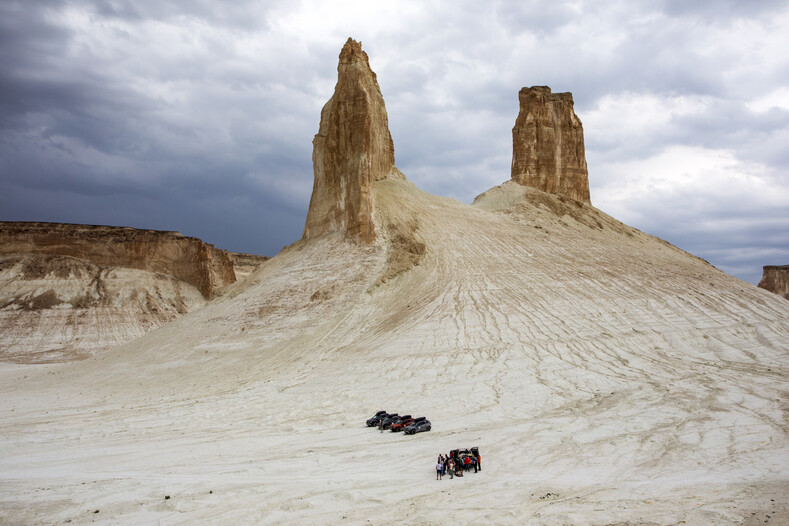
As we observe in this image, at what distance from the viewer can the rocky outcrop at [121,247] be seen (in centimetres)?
5806

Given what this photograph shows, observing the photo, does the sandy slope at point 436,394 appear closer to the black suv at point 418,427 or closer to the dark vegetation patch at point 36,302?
the black suv at point 418,427

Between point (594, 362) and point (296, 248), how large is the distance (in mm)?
24019

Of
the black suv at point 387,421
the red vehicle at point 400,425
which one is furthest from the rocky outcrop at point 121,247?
the red vehicle at point 400,425

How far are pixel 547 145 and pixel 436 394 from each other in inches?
1548

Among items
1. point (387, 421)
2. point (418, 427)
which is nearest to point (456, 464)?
point (418, 427)

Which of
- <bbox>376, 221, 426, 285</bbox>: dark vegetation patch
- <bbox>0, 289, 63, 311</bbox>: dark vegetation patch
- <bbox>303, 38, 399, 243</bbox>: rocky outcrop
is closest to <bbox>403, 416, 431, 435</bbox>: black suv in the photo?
<bbox>376, 221, 426, 285</bbox>: dark vegetation patch

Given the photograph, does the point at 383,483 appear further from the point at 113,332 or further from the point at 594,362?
the point at 113,332

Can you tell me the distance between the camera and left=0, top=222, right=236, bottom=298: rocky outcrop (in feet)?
190

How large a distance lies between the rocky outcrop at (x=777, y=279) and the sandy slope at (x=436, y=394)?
45252 mm

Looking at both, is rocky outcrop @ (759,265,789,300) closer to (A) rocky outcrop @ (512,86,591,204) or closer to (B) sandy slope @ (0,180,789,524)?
(A) rocky outcrop @ (512,86,591,204)

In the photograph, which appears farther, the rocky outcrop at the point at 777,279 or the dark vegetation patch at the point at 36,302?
the rocky outcrop at the point at 777,279

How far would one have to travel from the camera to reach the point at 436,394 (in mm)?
19656

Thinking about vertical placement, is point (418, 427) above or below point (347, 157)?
below

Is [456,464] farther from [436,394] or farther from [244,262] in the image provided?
[244,262]
